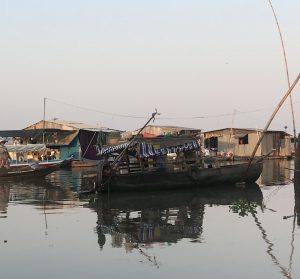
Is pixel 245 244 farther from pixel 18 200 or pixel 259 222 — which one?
pixel 18 200

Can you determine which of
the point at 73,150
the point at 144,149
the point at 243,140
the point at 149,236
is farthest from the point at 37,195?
the point at 243,140

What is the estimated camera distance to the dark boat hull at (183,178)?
18.4 meters

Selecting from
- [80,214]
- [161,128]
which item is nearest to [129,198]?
[80,214]

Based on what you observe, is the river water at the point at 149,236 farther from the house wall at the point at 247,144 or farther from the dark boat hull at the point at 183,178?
the house wall at the point at 247,144

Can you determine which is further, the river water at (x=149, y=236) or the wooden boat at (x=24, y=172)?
the wooden boat at (x=24, y=172)

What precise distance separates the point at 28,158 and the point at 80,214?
20535 mm

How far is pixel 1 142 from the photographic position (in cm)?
2536

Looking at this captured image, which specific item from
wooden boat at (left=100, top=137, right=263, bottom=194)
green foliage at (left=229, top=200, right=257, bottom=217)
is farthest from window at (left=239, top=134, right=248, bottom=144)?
green foliage at (left=229, top=200, right=257, bottom=217)

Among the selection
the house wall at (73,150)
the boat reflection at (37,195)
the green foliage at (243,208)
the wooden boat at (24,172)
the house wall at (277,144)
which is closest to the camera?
the green foliage at (243,208)

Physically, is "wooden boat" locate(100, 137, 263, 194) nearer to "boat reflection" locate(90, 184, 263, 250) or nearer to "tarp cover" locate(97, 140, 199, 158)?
"tarp cover" locate(97, 140, 199, 158)

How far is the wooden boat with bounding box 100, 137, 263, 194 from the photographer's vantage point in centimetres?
1838

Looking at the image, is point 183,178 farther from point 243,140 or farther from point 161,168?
point 243,140

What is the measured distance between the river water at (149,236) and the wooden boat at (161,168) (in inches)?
24.4

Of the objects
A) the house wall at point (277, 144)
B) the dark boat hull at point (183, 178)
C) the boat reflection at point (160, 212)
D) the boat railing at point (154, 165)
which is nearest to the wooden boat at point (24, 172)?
the boat railing at point (154, 165)
